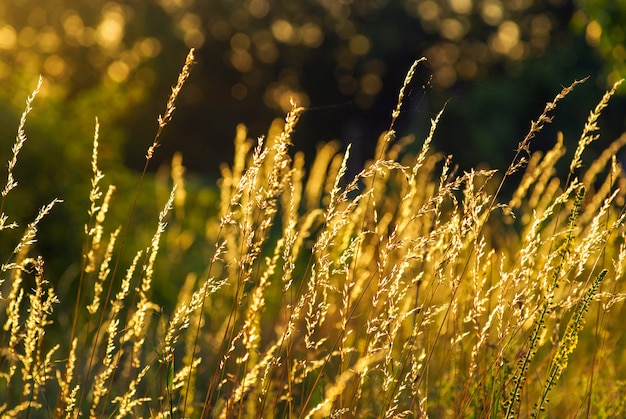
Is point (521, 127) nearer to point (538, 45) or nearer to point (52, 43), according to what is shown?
point (538, 45)

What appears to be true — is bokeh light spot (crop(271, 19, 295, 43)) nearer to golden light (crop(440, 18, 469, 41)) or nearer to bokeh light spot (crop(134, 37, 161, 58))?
bokeh light spot (crop(134, 37, 161, 58))

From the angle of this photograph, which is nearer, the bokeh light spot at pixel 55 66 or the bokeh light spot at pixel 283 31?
the bokeh light spot at pixel 55 66

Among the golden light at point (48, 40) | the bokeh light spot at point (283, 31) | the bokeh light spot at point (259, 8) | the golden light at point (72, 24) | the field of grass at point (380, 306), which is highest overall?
the bokeh light spot at point (259, 8)

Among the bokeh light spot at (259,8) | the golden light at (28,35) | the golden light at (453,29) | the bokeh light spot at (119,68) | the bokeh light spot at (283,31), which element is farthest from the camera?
the golden light at (453,29)

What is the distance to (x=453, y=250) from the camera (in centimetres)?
196

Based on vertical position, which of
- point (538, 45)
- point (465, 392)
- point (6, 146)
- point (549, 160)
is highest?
point (538, 45)

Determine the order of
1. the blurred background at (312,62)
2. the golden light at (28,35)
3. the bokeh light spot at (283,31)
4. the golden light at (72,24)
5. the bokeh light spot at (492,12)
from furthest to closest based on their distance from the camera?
the bokeh light spot at (283,31)
the bokeh light spot at (492,12)
the golden light at (72,24)
the golden light at (28,35)
the blurred background at (312,62)

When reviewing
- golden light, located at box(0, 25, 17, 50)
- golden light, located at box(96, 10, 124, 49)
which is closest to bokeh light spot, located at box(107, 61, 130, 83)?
golden light, located at box(96, 10, 124, 49)

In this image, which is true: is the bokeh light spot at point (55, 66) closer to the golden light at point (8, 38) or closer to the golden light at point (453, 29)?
the golden light at point (8, 38)

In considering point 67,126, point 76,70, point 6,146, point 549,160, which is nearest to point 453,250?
point 549,160

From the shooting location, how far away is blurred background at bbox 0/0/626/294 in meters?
21.7

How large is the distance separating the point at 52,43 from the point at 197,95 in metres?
5.78

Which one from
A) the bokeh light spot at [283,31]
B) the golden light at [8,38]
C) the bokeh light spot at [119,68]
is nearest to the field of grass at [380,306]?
the golden light at [8,38]

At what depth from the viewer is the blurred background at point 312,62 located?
21.7 m
